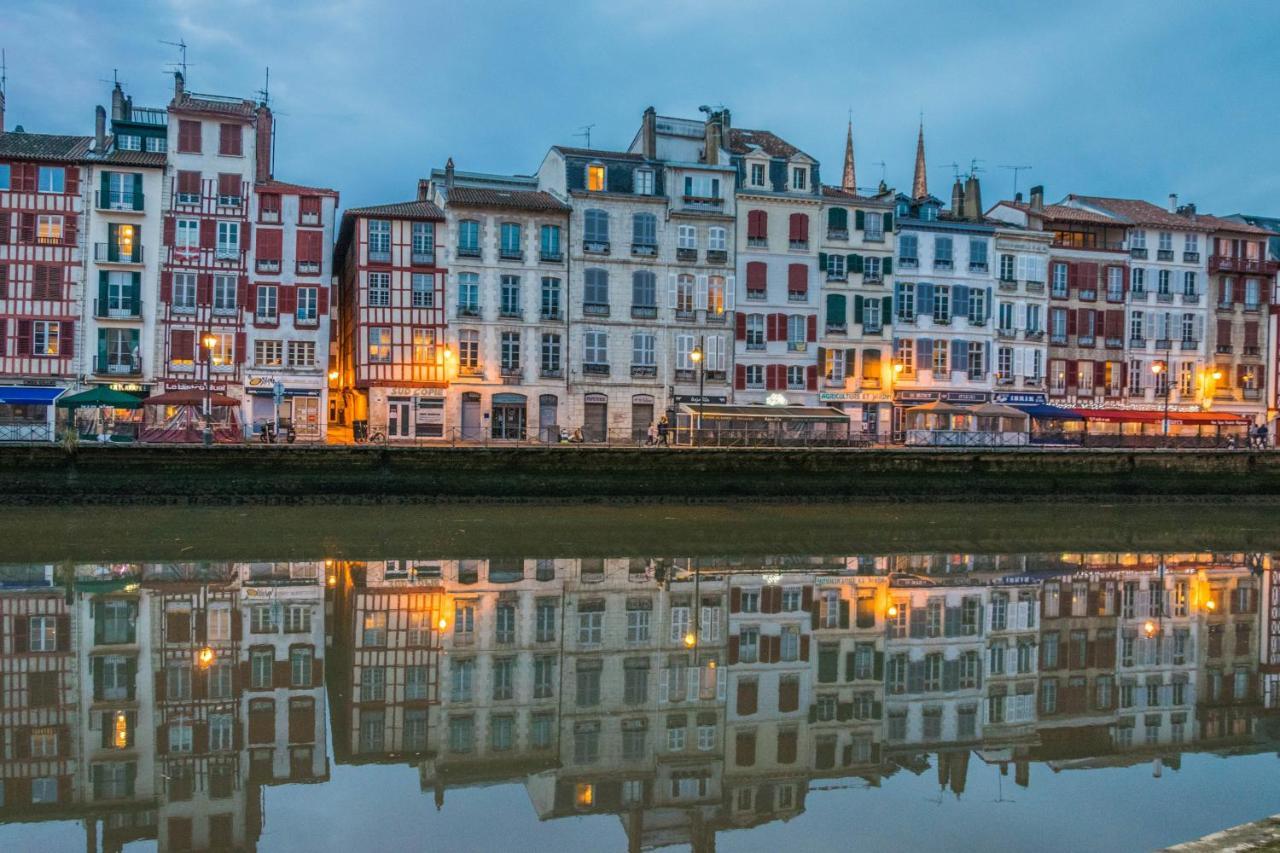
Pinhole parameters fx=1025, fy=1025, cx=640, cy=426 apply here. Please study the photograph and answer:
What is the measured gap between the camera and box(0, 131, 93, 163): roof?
125ft

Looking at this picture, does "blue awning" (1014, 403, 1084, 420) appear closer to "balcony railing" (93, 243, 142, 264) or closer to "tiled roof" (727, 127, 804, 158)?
"tiled roof" (727, 127, 804, 158)

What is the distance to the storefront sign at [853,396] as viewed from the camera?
44656 mm

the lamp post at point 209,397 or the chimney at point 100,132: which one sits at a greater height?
the chimney at point 100,132

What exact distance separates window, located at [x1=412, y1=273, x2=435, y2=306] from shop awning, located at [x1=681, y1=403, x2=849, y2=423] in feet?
36.0

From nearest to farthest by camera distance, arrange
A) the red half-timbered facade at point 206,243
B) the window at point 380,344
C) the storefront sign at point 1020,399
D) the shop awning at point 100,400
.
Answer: the shop awning at point 100,400, the red half-timbered facade at point 206,243, the window at point 380,344, the storefront sign at point 1020,399

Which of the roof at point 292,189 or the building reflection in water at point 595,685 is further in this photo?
the roof at point 292,189

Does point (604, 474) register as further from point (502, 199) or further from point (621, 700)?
point (621, 700)

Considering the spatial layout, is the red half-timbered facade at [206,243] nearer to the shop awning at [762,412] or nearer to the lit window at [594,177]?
the lit window at [594,177]

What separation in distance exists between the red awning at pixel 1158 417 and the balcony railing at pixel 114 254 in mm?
39526

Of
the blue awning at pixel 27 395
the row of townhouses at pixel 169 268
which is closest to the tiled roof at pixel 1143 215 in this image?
the row of townhouses at pixel 169 268

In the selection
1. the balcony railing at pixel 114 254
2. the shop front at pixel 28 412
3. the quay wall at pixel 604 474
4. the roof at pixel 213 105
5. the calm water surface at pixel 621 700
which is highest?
the roof at pixel 213 105

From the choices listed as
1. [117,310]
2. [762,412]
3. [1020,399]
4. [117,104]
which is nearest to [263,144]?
[117,104]

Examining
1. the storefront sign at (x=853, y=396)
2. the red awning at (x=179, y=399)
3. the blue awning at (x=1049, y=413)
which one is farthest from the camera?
the storefront sign at (x=853, y=396)

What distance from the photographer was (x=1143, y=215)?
5062cm
